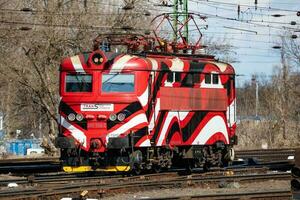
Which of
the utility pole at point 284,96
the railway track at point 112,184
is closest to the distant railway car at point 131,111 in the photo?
the railway track at point 112,184

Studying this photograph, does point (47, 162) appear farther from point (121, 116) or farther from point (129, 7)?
point (129, 7)

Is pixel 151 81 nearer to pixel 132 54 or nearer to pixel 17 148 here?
pixel 132 54

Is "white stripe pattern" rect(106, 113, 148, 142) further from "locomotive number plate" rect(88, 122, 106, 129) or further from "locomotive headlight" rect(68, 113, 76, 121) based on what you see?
"locomotive headlight" rect(68, 113, 76, 121)

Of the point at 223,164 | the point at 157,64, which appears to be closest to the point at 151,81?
the point at 157,64

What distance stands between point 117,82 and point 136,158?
7.37ft

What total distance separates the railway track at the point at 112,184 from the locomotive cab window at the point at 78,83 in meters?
2.59

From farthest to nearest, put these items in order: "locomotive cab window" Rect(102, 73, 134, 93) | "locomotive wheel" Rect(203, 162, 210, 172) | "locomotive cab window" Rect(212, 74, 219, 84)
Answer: "locomotive wheel" Rect(203, 162, 210, 172) → "locomotive cab window" Rect(212, 74, 219, 84) → "locomotive cab window" Rect(102, 73, 134, 93)

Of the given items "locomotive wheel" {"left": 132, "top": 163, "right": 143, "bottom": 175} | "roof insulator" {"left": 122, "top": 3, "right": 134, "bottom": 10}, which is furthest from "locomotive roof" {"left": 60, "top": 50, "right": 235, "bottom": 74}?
"roof insulator" {"left": 122, "top": 3, "right": 134, "bottom": 10}

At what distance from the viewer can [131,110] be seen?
18516mm

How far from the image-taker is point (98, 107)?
18.5 meters

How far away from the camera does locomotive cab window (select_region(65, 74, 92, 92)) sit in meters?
18.9

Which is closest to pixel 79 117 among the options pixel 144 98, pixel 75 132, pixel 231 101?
pixel 75 132

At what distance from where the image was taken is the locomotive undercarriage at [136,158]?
1838cm

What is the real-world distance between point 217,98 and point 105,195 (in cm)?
752
